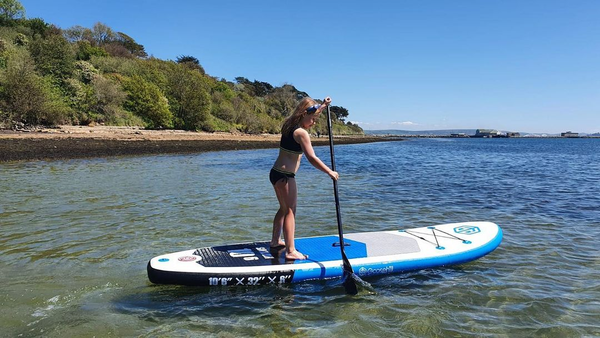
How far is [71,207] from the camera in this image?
933 cm

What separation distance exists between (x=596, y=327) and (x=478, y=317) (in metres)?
1.17

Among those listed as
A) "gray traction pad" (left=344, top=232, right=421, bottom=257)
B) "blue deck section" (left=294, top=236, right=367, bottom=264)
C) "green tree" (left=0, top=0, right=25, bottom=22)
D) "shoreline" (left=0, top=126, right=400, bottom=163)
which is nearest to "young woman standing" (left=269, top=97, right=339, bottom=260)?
"blue deck section" (left=294, top=236, right=367, bottom=264)

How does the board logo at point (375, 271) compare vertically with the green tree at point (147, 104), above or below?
below

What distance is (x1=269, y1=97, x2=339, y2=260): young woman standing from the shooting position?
15.5 ft

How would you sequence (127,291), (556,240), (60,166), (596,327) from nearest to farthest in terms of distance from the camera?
(596,327), (127,291), (556,240), (60,166)

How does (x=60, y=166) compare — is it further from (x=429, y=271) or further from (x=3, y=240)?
(x=429, y=271)

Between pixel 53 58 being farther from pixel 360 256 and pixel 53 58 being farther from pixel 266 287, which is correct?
pixel 360 256

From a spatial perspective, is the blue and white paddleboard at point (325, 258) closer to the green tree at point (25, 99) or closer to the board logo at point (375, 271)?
the board logo at point (375, 271)

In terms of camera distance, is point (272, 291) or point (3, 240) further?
Answer: point (3, 240)

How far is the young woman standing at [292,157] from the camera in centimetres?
472

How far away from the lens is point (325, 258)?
529 cm

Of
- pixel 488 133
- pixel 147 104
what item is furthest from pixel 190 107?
pixel 488 133

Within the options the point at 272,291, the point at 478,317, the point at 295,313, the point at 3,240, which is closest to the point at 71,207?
the point at 3,240

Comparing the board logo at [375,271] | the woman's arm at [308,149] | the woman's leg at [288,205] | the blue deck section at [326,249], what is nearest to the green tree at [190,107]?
the blue deck section at [326,249]
